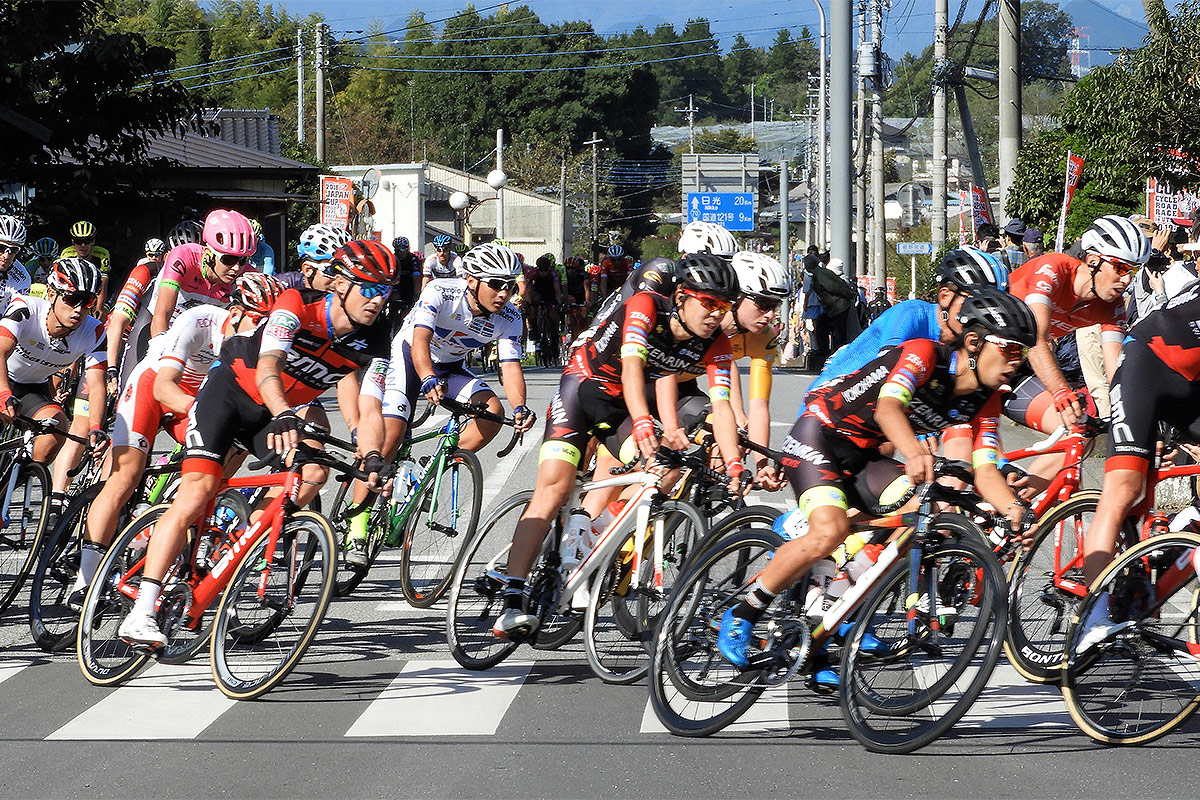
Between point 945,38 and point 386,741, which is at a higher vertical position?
point 945,38

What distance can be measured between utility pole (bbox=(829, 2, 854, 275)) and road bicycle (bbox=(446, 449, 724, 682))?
15.4m

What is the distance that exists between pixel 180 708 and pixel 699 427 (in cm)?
260

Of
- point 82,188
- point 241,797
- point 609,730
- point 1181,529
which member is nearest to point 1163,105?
point 1181,529

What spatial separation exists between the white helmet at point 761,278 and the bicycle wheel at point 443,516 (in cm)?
256

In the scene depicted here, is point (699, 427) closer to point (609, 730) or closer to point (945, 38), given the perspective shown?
point (609, 730)

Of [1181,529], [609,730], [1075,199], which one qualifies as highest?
[1075,199]

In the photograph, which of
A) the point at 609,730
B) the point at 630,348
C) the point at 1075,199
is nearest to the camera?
the point at 609,730

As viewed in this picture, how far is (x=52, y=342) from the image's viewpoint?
9109 mm

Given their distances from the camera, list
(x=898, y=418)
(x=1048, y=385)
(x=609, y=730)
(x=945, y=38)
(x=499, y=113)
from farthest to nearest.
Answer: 1. (x=499, y=113)
2. (x=945, y=38)
3. (x=1048, y=385)
4. (x=609, y=730)
5. (x=898, y=418)

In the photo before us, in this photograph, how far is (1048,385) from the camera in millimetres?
7219

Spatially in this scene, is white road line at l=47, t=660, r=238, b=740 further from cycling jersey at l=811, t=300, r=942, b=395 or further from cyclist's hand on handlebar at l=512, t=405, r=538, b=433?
cycling jersey at l=811, t=300, r=942, b=395

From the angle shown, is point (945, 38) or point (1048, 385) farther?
point (945, 38)

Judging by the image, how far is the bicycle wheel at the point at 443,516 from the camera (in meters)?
8.55

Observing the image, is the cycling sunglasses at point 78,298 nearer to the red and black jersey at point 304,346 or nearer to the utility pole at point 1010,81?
the red and black jersey at point 304,346
